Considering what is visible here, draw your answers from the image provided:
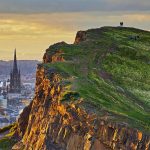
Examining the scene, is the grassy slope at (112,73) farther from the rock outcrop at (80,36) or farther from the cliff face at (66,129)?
the rock outcrop at (80,36)

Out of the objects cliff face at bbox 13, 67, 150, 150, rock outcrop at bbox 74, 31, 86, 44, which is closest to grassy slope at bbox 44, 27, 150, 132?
cliff face at bbox 13, 67, 150, 150

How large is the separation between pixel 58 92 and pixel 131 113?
10.9m

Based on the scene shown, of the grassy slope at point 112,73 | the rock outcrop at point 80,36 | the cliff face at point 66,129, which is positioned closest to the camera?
the cliff face at point 66,129

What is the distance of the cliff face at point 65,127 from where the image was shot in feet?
244

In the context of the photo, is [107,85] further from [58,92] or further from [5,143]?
[5,143]

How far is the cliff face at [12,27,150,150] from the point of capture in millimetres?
74312

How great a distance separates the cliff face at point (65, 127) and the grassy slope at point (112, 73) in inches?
56.1

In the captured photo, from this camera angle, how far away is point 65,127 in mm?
84125

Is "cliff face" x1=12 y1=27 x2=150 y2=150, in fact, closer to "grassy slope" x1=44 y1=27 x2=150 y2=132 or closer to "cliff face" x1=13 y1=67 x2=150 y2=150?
"cliff face" x1=13 y1=67 x2=150 y2=150

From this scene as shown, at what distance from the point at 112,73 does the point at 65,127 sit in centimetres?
2532

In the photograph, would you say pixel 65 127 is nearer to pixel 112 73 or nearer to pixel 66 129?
pixel 66 129

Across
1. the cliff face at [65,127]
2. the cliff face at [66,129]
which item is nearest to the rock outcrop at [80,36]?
the cliff face at [65,127]

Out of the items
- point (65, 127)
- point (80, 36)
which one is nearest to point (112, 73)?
point (65, 127)

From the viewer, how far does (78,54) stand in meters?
116
